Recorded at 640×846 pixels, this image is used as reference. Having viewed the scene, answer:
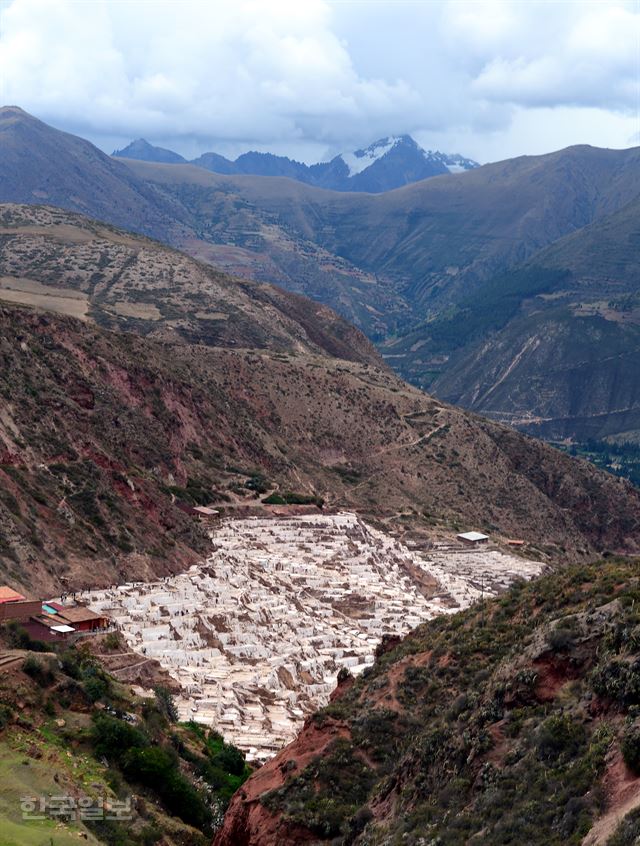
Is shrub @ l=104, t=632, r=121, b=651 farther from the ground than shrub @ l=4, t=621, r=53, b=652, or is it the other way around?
shrub @ l=4, t=621, r=53, b=652

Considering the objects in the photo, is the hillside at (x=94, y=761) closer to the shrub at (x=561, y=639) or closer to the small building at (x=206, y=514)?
the shrub at (x=561, y=639)

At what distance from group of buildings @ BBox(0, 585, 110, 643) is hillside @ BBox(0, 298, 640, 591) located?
2.76 metres

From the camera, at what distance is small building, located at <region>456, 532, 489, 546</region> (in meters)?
78.1

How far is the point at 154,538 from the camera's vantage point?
2117 inches

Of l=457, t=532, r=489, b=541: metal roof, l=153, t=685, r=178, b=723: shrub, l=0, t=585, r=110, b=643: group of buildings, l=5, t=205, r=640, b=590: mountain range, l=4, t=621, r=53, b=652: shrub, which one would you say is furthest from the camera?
l=457, t=532, r=489, b=541: metal roof

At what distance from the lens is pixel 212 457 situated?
79188 mm

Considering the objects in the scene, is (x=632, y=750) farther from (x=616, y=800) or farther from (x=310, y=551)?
(x=310, y=551)

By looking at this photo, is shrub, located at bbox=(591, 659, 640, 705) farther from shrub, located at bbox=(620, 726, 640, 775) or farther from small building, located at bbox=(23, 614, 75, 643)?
small building, located at bbox=(23, 614, 75, 643)

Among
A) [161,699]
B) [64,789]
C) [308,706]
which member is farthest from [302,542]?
[64,789]

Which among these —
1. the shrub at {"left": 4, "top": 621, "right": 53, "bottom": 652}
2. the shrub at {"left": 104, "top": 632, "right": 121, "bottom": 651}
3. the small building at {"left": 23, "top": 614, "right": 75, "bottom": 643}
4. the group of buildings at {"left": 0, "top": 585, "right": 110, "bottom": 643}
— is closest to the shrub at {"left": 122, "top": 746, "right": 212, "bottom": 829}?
the shrub at {"left": 4, "top": 621, "right": 53, "bottom": 652}

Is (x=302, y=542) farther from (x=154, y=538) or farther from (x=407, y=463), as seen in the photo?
(x=407, y=463)

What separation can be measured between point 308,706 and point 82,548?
44.4ft

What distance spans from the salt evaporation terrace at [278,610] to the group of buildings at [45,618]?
2186 millimetres

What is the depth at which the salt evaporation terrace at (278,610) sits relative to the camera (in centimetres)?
3881
